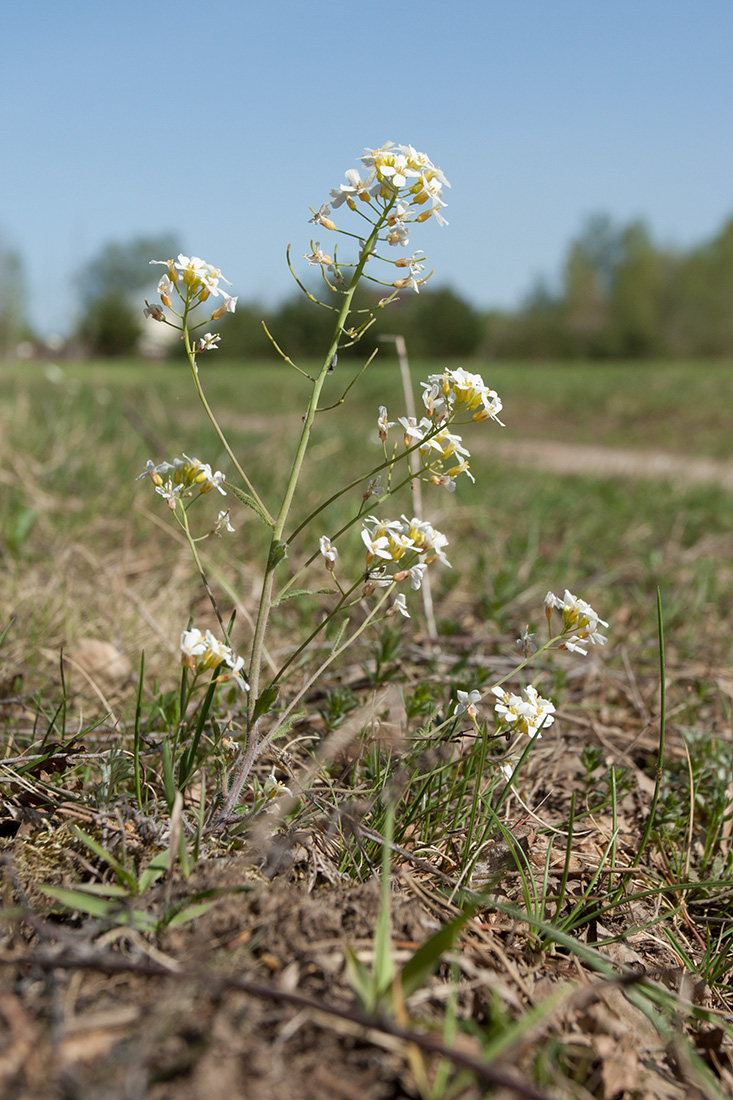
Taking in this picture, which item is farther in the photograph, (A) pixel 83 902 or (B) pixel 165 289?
(B) pixel 165 289

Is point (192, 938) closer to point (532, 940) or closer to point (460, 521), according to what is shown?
point (532, 940)

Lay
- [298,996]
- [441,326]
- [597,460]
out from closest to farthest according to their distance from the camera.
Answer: [298,996] < [597,460] < [441,326]

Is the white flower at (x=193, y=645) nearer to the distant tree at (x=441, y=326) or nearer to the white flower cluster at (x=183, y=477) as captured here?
the white flower cluster at (x=183, y=477)

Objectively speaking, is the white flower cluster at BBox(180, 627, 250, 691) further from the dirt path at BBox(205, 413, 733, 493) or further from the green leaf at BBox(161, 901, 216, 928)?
the dirt path at BBox(205, 413, 733, 493)

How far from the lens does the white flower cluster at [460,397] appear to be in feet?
3.66

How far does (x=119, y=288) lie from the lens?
56.6m

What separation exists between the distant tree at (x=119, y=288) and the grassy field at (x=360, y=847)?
4012 cm

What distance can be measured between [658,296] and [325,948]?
50518 millimetres

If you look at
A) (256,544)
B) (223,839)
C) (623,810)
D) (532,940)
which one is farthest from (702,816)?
(256,544)

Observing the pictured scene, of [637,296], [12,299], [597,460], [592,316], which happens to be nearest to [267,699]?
[597,460]

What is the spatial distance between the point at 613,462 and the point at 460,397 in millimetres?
7113

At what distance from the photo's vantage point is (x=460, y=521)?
365cm

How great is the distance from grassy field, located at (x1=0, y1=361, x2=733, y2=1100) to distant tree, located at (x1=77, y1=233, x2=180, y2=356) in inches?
1580

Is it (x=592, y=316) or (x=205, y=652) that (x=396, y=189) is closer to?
(x=205, y=652)
